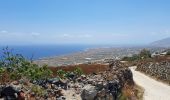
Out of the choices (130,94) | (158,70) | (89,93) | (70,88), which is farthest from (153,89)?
(70,88)

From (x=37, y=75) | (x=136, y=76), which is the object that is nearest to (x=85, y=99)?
(x=37, y=75)

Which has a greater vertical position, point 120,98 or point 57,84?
point 57,84

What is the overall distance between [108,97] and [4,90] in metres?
9.60

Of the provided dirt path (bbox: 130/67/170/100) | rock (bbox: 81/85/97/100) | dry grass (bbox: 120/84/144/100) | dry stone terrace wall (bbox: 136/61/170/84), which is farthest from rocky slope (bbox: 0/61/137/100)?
dry stone terrace wall (bbox: 136/61/170/84)

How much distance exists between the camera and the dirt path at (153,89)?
118ft

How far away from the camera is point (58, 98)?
2131cm

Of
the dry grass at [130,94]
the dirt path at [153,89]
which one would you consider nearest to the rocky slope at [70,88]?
the dry grass at [130,94]

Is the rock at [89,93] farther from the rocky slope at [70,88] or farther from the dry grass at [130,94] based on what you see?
the dry grass at [130,94]

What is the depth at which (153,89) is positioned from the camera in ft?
137

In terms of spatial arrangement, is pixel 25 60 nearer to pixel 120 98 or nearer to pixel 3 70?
pixel 3 70

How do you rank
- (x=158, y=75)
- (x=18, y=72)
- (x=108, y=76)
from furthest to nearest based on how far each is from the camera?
(x=158, y=75) → (x=108, y=76) → (x=18, y=72)

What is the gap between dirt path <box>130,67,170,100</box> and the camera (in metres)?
36.1

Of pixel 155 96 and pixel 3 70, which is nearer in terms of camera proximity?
pixel 3 70

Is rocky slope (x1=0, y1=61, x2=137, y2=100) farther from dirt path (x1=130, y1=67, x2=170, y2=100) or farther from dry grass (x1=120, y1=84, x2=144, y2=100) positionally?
dirt path (x1=130, y1=67, x2=170, y2=100)
